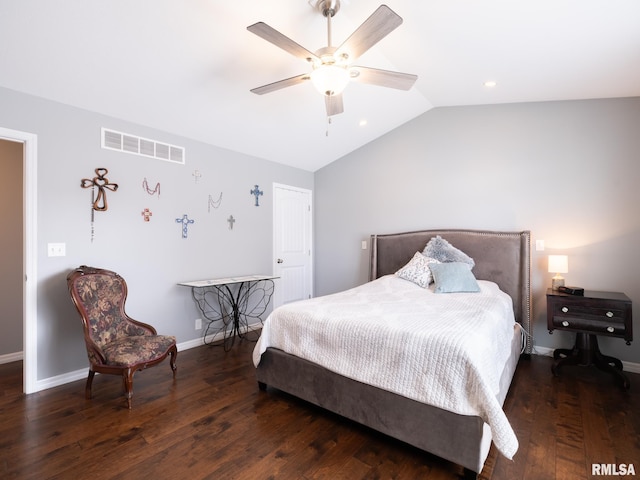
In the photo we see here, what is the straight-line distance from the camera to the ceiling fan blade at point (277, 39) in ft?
6.03

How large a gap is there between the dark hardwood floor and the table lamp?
35.6 inches

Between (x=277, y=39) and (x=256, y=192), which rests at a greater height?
(x=277, y=39)

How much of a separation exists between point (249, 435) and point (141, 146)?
291 cm

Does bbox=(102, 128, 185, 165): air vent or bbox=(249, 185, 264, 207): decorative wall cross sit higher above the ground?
bbox=(102, 128, 185, 165): air vent

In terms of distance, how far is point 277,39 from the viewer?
77.3 inches

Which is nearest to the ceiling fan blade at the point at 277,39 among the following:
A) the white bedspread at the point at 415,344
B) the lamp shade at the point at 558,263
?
the white bedspread at the point at 415,344

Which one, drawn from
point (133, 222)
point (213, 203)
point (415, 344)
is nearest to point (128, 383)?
point (133, 222)

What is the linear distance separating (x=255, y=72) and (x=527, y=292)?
3582 mm

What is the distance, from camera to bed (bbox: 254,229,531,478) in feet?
5.39

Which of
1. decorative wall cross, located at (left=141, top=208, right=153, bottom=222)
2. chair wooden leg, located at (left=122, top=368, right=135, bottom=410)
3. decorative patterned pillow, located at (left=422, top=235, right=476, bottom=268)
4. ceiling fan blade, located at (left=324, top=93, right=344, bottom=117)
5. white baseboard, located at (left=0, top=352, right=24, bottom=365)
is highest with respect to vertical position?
ceiling fan blade, located at (left=324, top=93, right=344, bottom=117)

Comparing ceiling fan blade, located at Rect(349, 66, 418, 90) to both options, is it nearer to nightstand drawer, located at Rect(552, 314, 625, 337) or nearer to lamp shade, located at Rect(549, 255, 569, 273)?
lamp shade, located at Rect(549, 255, 569, 273)

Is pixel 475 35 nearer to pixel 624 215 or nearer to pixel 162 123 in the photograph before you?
pixel 624 215

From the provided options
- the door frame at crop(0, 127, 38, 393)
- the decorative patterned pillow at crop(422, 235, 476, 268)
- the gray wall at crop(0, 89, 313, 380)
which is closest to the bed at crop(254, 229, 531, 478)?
the decorative patterned pillow at crop(422, 235, 476, 268)

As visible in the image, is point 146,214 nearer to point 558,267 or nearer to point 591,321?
point 558,267
